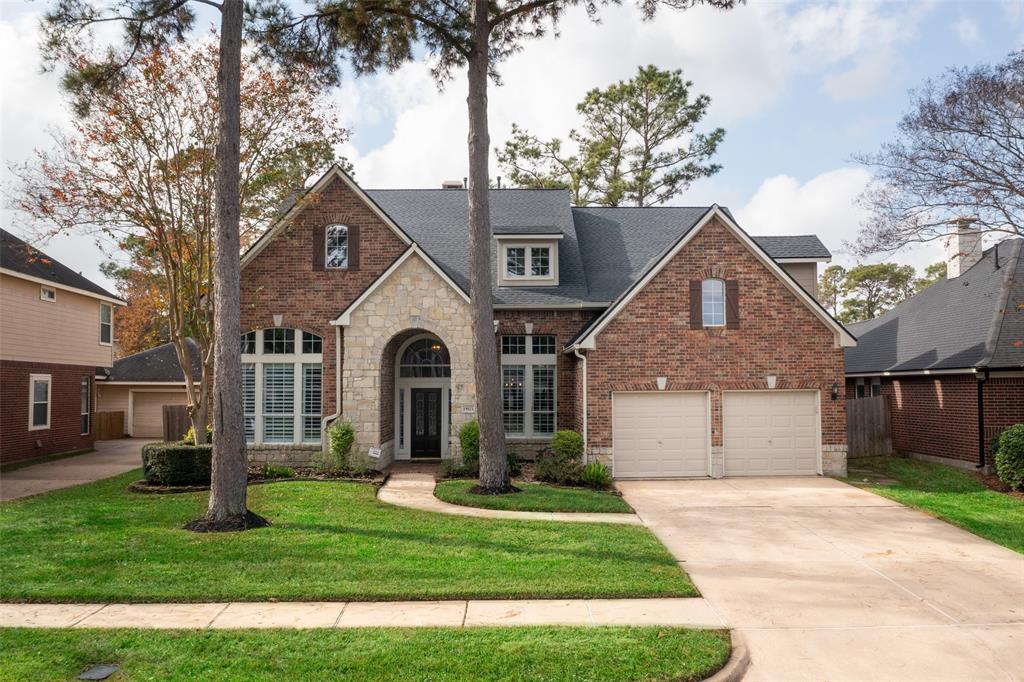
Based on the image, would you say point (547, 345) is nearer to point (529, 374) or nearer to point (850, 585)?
point (529, 374)

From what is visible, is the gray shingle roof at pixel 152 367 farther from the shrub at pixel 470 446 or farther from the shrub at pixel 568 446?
the shrub at pixel 568 446

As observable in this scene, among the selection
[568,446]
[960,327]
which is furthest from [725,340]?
[960,327]

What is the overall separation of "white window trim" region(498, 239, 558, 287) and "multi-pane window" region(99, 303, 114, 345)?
15.2 meters

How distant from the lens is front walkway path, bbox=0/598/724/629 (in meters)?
6.56

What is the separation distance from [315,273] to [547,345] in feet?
21.2

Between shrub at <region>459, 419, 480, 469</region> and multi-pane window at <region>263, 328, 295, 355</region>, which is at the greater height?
multi-pane window at <region>263, 328, 295, 355</region>

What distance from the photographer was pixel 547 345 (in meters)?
18.4

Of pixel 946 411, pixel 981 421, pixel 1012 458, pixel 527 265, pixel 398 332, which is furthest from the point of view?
pixel 527 265

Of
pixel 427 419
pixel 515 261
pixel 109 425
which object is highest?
pixel 515 261

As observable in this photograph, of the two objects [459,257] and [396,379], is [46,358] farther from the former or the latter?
[459,257]

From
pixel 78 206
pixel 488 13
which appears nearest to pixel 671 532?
pixel 488 13

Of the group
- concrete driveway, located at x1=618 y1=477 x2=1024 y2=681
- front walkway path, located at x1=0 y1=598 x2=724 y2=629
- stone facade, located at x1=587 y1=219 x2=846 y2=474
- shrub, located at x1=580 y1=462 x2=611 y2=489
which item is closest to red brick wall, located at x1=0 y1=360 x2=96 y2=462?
front walkway path, located at x1=0 y1=598 x2=724 y2=629

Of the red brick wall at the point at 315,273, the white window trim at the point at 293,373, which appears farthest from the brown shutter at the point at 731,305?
the white window trim at the point at 293,373

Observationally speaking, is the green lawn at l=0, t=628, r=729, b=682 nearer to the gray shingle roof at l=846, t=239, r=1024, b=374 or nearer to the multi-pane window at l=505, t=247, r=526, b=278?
the multi-pane window at l=505, t=247, r=526, b=278
